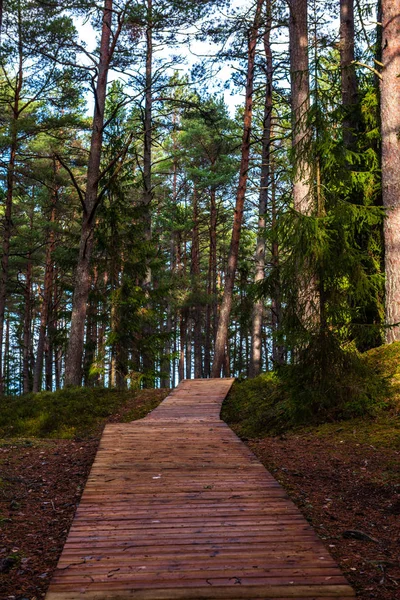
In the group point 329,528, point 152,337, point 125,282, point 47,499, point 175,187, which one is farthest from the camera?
point 175,187

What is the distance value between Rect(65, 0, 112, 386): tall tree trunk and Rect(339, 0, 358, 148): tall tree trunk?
653 centimetres

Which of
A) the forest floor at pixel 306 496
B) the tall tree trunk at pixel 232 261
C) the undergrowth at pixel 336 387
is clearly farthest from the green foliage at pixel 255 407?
the tall tree trunk at pixel 232 261

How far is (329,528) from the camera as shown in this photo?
431cm

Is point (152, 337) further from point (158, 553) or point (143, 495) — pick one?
point (158, 553)

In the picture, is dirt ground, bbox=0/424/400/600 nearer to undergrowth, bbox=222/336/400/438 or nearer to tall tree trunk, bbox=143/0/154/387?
undergrowth, bbox=222/336/400/438

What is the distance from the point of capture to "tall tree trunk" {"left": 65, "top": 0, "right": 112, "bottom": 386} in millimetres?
14203

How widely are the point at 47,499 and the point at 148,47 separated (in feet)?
60.3

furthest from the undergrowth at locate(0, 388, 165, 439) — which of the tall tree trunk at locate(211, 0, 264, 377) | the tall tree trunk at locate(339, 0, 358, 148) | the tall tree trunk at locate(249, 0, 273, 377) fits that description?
the tall tree trunk at locate(249, 0, 273, 377)

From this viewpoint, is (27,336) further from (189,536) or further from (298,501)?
(189,536)

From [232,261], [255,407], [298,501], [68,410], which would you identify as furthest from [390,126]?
[68,410]

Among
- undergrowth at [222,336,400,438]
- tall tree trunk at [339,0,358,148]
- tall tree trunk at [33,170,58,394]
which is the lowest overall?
undergrowth at [222,336,400,438]

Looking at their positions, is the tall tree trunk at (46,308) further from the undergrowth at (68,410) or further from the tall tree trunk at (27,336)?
the undergrowth at (68,410)

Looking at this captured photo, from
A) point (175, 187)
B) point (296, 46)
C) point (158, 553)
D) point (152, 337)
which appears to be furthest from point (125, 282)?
point (175, 187)

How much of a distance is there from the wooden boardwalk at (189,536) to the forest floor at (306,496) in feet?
1.15
